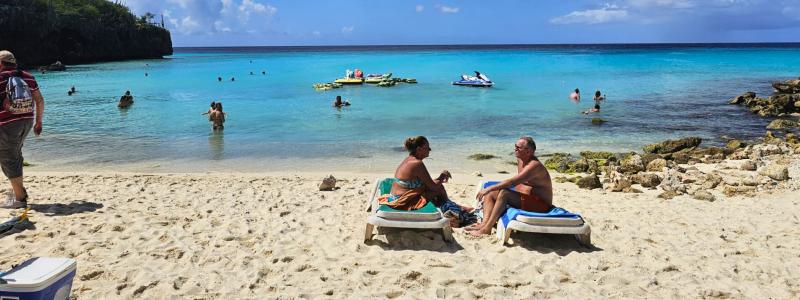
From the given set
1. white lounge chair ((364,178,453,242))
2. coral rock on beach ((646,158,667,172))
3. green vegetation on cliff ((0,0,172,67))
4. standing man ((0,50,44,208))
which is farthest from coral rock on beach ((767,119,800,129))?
green vegetation on cliff ((0,0,172,67))

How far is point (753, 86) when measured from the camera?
34.9m

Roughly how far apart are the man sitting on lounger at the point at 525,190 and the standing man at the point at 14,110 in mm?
5404

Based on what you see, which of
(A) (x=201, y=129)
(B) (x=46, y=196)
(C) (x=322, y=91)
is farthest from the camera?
(C) (x=322, y=91)

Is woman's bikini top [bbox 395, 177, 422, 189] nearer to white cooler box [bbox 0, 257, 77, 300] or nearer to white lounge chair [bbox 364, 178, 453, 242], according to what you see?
white lounge chair [bbox 364, 178, 453, 242]

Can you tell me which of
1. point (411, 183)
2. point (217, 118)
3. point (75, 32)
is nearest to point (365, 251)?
point (411, 183)

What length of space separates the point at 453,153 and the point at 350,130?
509 centimetres

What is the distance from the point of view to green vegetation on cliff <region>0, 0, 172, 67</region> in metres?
54.0

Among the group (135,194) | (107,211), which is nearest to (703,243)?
(107,211)

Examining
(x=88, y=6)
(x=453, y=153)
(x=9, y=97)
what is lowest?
(x=453, y=153)

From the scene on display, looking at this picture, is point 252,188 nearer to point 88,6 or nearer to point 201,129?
point 201,129

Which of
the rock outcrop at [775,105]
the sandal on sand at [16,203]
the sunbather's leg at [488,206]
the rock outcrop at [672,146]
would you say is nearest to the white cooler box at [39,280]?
the sandal on sand at [16,203]

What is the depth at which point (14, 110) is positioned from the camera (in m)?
6.24

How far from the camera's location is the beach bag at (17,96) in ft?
20.1

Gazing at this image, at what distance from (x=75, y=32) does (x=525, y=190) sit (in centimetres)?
7503
